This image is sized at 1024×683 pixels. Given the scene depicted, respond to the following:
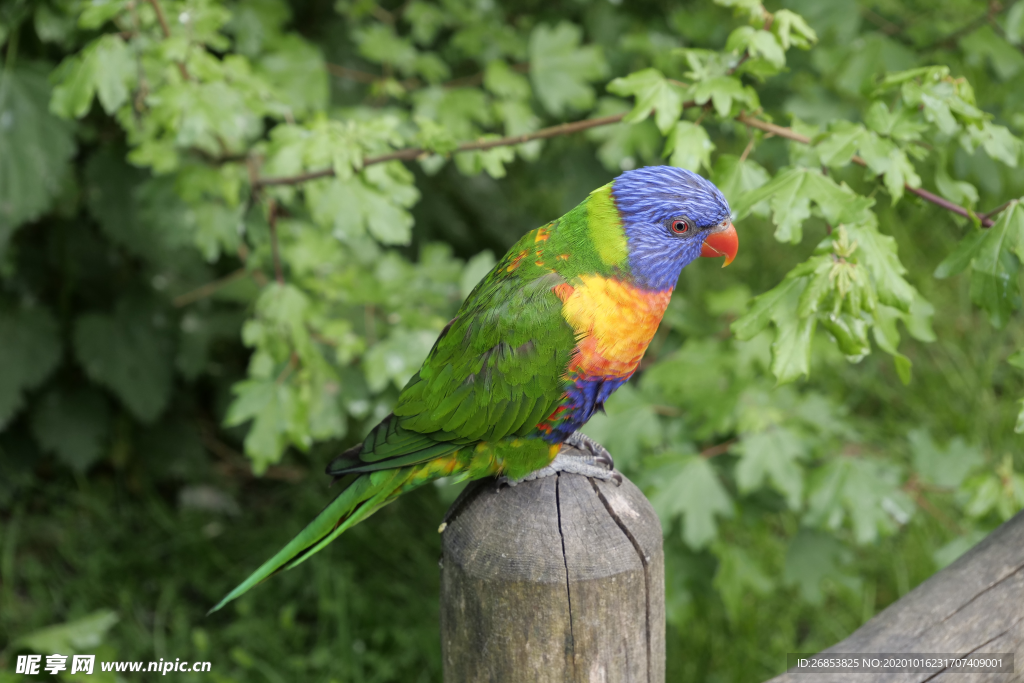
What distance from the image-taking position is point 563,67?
288cm

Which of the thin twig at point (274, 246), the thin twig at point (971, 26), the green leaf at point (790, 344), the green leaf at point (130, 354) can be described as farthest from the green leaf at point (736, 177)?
the green leaf at point (130, 354)

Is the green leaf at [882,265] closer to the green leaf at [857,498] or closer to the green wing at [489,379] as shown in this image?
the green wing at [489,379]

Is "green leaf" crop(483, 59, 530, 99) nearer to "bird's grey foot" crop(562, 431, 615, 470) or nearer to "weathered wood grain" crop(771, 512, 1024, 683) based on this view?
"bird's grey foot" crop(562, 431, 615, 470)

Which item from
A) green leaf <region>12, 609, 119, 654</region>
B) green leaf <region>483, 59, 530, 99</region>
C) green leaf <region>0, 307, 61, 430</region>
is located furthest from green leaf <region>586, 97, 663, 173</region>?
green leaf <region>0, 307, 61, 430</region>

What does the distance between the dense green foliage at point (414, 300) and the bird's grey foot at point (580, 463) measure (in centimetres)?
40

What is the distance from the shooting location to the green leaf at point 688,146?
1793 millimetres

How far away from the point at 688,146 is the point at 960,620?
3.54ft

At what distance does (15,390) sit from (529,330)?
8.16ft

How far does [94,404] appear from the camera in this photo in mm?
3439

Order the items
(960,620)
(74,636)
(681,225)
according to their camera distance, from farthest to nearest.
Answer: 1. (74,636)
2. (681,225)
3. (960,620)

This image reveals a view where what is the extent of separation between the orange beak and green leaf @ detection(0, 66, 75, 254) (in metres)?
2.13

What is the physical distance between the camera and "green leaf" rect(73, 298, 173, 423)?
3268 millimetres

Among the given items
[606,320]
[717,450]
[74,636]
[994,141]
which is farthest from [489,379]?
[74,636]

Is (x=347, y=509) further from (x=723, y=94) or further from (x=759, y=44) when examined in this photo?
(x=759, y=44)
